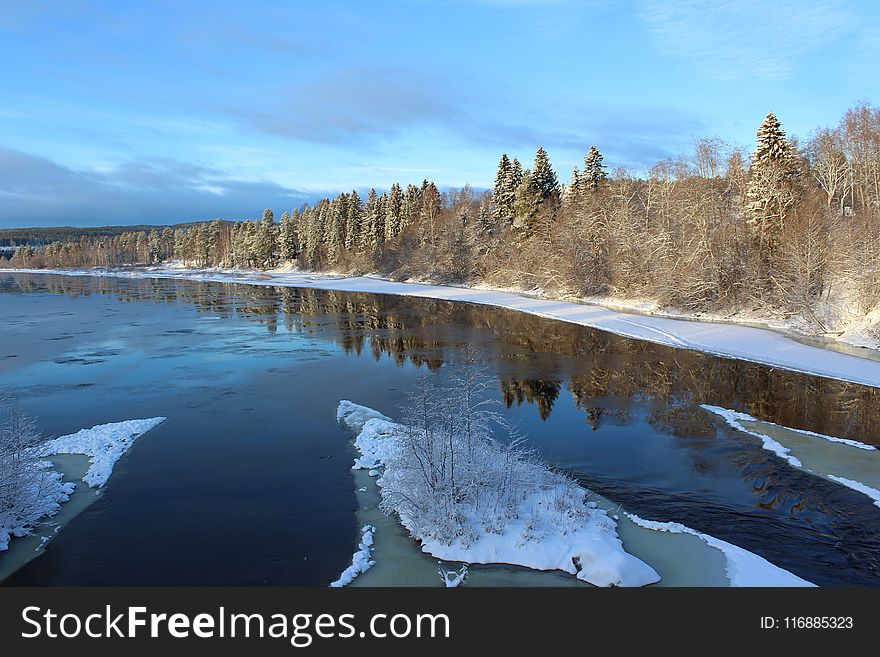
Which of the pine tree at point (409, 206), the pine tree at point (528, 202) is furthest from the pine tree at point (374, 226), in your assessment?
the pine tree at point (528, 202)

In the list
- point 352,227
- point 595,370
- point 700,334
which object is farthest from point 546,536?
point 352,227

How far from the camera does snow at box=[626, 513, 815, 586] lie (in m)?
8.18

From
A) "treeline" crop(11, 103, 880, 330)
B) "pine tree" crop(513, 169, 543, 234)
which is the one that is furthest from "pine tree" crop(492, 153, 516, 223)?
"pine tree" crop(513, 169, 543, 234)

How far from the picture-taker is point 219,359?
25.3 metres

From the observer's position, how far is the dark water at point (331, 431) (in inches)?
375

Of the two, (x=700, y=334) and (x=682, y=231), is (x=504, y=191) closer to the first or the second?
(x=682, y=231)

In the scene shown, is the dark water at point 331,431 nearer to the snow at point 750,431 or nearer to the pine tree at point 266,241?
the snow at point 750,431

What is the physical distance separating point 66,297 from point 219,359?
4572cm

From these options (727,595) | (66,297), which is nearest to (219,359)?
(727,595)

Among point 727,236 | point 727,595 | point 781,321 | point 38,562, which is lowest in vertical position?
point 38,562

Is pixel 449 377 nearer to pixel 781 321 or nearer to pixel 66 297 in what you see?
pixel 781 321

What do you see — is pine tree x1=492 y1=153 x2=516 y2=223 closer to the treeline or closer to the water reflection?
the treeline

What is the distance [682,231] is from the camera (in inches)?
1582

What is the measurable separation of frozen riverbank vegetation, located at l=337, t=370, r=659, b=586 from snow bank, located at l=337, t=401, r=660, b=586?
0.01 meters
